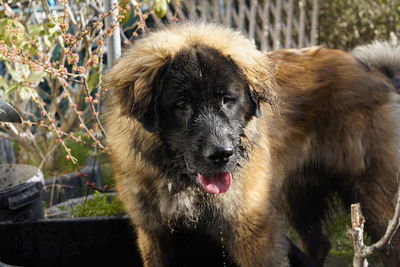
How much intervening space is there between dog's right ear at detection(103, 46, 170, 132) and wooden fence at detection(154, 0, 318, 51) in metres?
3.97

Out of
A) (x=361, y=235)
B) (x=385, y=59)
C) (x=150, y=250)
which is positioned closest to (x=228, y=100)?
(x=150, y=250)

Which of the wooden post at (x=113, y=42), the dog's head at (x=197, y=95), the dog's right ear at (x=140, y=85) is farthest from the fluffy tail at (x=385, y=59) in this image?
the dog's right ear at (x=140, y=85)

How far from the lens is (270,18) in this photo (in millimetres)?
7207

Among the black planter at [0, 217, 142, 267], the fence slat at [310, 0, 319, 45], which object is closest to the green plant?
the black planter at [0, 217, 142, 267]

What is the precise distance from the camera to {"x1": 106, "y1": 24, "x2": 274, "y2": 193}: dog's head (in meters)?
2.32

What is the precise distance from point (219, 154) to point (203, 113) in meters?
0.19

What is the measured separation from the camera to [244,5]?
669cm

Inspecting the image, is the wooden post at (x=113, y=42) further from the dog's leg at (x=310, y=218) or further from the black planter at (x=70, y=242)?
the dog's leg at (x=310, y=218)

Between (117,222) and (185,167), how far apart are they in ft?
2.34

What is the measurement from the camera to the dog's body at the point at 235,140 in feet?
7.81

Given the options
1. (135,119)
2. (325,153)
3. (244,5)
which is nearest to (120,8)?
(135,119)

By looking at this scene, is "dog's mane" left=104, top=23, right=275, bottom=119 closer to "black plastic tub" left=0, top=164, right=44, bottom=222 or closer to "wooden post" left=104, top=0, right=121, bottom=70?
"wooden post" left=104, top=0, right=121, bottom=70

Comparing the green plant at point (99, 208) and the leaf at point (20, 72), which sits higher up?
the leaf at point (20, 72)

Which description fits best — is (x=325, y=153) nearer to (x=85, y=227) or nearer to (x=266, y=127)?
(x=266, y=127)
